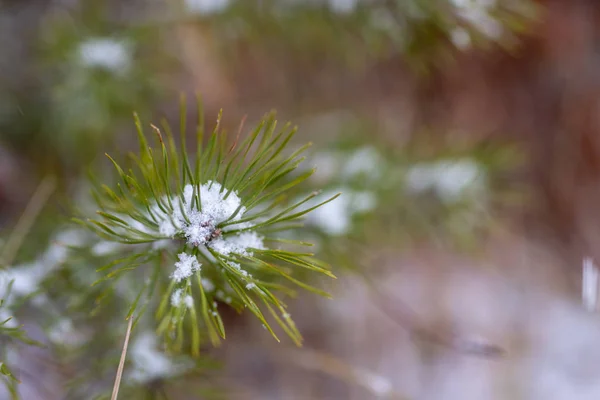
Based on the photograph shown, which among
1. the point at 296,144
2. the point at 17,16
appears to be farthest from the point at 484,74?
the point at 17,16

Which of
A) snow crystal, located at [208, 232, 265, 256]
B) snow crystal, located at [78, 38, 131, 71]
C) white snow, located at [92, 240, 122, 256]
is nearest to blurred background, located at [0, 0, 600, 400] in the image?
snow crystal, located at [78, 38, 131, 71]

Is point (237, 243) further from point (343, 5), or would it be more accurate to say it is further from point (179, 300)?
point (343, 5)

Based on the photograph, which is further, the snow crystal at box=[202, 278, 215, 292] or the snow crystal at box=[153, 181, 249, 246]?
the snow crystal at box=[202, 278, 215, 292]

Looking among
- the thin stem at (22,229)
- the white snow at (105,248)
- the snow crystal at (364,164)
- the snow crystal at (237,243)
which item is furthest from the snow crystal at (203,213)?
the snow crystal at (364,164)

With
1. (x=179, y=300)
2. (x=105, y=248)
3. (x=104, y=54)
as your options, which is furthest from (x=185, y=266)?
(x=104, y=54)

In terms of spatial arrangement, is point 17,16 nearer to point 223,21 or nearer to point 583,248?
point 223,21

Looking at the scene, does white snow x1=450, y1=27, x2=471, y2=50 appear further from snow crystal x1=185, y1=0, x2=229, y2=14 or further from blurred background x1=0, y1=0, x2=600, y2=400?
snow crystal x1=185, y1=0, x2=229, y2=14

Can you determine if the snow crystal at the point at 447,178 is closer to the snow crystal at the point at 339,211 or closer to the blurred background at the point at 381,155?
the blurred background at the point at 381,155
